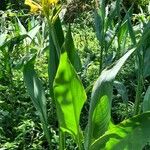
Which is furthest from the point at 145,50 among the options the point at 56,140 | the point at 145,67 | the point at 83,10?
the point at 83,10

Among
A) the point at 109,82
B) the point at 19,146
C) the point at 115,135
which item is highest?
the point at 109,82

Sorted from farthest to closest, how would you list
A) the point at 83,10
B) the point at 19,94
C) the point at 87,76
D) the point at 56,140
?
the point at 83,10, the point at 87,76, the point at 19,94, the point at 56,140

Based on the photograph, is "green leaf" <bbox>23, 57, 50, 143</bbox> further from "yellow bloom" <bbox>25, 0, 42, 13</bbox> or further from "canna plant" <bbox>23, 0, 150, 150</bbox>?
"yellow bloom" <bbox>25, 0, 42, 13</bbox>

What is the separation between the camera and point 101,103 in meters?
1.19

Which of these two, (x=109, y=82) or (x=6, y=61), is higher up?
(x=109, y=82)

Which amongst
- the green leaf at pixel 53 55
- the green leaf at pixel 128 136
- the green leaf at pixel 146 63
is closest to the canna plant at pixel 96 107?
the green leaf at pixel 128 136

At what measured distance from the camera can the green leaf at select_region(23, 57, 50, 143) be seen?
1.52m

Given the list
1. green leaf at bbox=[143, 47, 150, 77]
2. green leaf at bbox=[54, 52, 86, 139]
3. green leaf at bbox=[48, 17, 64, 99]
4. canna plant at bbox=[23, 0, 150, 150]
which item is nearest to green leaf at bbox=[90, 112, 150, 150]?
canna plant at bbox=[23, 0, 150, 150]

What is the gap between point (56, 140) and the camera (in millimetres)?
1785

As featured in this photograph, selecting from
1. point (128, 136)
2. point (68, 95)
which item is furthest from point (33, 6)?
point (128, 136)

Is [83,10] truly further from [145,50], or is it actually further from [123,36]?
[145,50]

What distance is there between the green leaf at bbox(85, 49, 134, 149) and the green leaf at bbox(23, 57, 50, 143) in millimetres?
295

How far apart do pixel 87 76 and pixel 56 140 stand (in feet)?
2.61

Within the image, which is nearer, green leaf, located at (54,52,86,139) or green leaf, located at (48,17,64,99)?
green leaf, located at (54,52,86,139)
